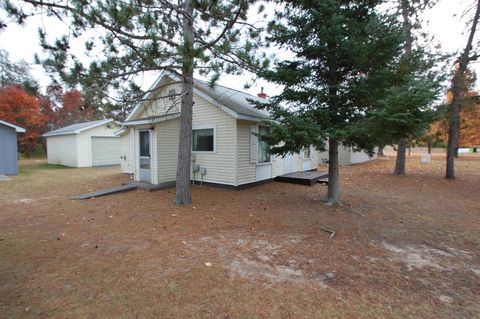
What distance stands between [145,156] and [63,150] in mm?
13529

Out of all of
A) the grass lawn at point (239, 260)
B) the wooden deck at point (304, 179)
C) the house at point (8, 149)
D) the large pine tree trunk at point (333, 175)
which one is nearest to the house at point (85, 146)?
the house at point (8, 149)

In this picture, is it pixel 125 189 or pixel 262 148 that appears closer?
pixel 125 189

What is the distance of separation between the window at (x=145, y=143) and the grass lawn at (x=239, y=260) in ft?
10.2

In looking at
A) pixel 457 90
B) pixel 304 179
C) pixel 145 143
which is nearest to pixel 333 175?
pixel 304 179

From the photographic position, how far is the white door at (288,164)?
457 inches

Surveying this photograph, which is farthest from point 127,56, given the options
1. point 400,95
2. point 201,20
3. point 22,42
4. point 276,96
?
point 400,95

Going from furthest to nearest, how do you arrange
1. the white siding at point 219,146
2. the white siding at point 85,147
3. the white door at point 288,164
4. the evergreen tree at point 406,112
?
the white siding at point 85,147
the white door at point 288,164
the white siding at point 219,146
the evergreen tree at point 406,112

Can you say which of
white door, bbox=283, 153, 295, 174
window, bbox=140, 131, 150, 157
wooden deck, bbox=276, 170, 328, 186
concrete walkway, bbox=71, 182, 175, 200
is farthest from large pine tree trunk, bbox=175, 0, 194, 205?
white door, bbox=283, 153, 295, 174

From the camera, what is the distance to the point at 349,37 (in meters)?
5.76

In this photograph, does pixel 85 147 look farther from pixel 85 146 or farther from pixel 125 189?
pixel 125 189

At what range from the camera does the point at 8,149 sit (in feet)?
44.2

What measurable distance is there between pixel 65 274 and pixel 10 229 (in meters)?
2.98

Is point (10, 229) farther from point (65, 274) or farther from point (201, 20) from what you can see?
point (201, 20)

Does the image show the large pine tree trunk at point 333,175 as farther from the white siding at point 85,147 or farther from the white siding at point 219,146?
the white siding at point 85,147
